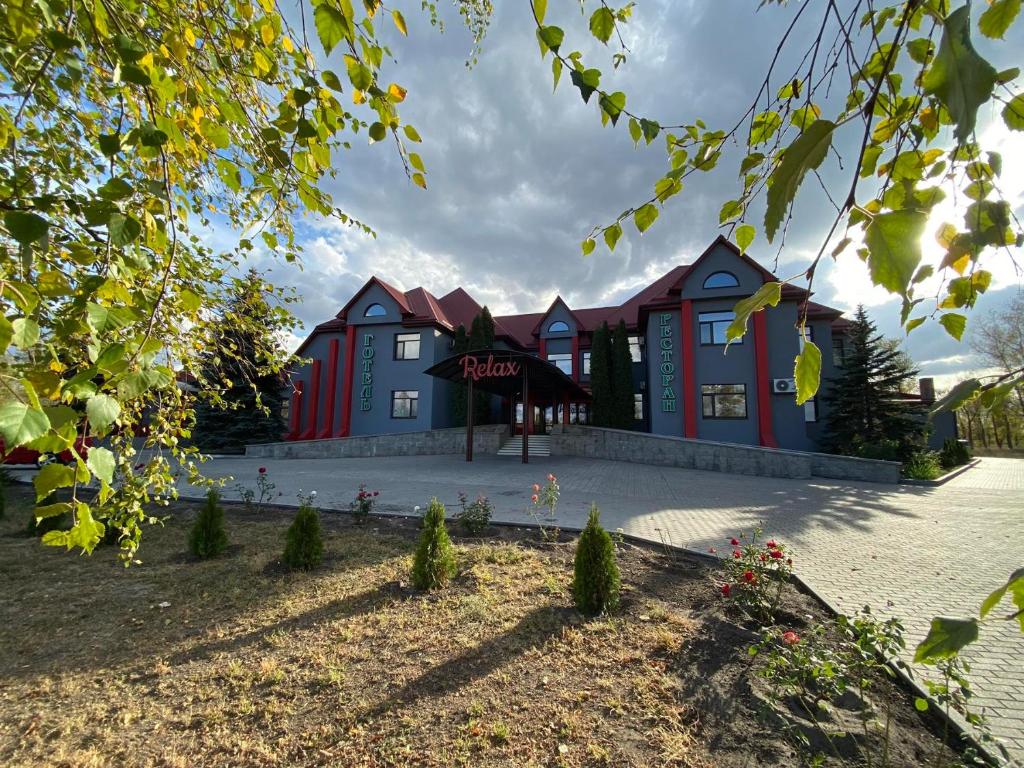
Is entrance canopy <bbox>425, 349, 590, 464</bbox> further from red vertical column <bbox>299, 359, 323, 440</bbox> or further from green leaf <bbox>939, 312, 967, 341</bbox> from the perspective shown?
green leaf <bbox>939, 312, 967, 341</bbox>

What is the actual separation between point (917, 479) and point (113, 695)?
18.7m

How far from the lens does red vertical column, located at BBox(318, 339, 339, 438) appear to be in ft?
73.3

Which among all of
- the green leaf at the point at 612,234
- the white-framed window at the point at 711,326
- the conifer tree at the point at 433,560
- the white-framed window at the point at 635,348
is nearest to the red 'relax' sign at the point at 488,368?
the white-framed window at the point at 711,326

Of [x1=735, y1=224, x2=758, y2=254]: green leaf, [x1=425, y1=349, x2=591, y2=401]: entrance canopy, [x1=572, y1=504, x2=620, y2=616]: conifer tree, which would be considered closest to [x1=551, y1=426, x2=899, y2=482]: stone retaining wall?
[x1=425, y1=349, x2=591, y2=401]: entrance canopy

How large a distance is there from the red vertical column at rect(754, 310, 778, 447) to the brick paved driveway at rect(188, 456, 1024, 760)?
150 inches

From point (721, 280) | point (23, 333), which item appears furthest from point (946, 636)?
point (721, 280)

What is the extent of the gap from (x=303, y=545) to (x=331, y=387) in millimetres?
18995

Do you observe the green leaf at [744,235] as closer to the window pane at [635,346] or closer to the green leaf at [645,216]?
the green leaf at [645,216]

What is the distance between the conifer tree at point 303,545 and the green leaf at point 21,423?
4.97 m

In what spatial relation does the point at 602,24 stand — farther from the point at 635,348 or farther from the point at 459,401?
the point at 635,348

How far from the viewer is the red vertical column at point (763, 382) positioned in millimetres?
16953

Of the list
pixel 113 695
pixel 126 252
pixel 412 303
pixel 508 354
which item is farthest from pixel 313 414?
pixel 126 252

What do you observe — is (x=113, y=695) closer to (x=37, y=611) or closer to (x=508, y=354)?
(x=37, y=611)

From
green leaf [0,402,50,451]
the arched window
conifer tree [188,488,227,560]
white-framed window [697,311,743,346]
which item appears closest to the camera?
green leaf [0,402,50,451]
